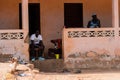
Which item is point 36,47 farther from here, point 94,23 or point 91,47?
point 94,23

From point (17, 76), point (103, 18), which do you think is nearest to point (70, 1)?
point (103, 18)

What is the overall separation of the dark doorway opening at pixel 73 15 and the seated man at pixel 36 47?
2210mm

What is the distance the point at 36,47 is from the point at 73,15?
2813mm

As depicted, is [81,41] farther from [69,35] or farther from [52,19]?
[52,19]

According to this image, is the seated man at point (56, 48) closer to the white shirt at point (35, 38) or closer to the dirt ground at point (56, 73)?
the dirt ground at point (56, 73)

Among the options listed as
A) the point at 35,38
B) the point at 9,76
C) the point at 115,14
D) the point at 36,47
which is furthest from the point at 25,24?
the point at 9,76

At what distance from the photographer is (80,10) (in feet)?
57.3

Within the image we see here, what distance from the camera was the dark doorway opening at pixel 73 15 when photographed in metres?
17.3

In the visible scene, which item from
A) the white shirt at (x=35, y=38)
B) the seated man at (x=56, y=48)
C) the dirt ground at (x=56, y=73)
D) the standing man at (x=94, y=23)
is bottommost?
the dirt ground at (x=56, y=73)

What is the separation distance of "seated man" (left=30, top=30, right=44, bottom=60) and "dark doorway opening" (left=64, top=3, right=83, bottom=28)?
2.21 metres

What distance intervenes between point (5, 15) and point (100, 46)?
14.3 ft

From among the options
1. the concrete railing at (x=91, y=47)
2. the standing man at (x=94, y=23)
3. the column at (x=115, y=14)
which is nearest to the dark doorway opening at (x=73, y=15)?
the standing man at (x=94, y=23)

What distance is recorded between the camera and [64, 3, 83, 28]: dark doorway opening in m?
17.3

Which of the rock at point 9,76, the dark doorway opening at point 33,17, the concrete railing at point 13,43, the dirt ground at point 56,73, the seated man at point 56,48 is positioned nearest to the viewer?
the rock at point 9,76
